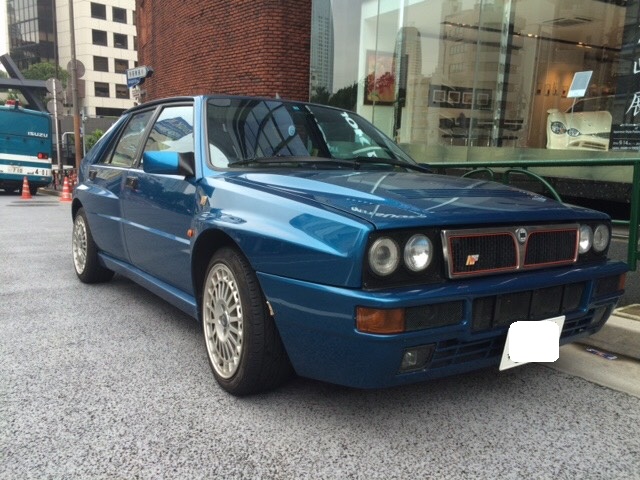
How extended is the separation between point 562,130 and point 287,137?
5472mm

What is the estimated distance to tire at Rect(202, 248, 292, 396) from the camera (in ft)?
7.76

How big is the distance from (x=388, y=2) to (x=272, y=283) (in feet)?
28.7

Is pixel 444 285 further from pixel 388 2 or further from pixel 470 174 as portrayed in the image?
pixel 388 2

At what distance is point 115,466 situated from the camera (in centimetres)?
200

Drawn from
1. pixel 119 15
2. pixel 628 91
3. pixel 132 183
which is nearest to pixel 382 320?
pixel 132 183

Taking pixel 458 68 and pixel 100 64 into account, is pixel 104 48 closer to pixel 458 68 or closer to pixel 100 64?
pixel 100 64

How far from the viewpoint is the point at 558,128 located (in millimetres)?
7441

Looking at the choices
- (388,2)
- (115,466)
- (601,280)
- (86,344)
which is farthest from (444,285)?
(388,2)

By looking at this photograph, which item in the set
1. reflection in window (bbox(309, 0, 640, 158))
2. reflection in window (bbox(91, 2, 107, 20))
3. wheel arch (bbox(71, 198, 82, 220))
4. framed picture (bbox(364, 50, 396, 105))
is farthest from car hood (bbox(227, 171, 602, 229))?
reflection in window (bbox(91, 2, 107, 20))

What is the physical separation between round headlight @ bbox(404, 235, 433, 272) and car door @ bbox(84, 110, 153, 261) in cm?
248

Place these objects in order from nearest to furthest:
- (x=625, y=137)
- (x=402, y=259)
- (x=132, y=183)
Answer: (x=402, y=259), (x=132, y=183), (x=625, y=137)

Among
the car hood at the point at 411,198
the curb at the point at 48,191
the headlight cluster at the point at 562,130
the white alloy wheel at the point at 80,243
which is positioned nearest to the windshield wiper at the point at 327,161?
the car hood at the point at 411,198

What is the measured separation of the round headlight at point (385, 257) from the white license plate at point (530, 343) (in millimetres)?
578

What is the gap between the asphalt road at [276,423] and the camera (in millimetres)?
2016
